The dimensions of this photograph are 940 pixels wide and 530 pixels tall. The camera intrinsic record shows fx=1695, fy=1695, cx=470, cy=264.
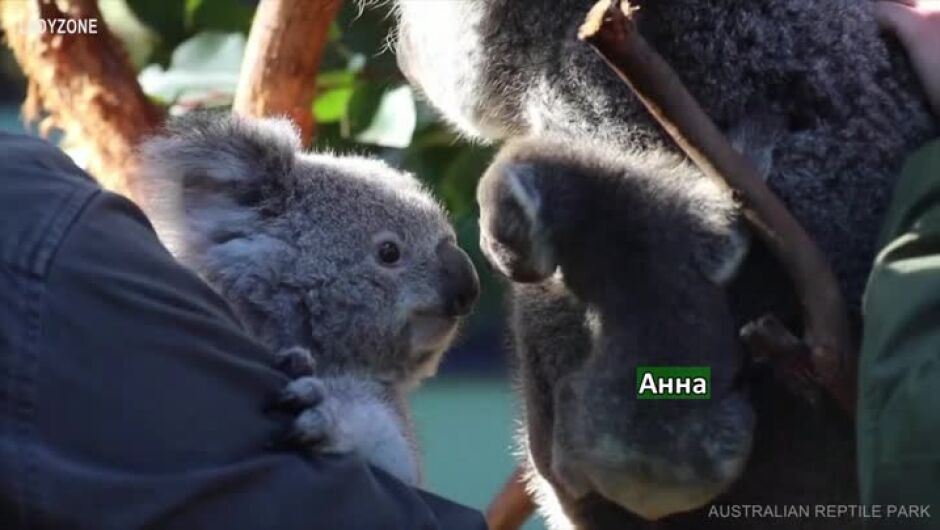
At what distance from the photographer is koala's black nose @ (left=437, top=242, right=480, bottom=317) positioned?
1561 mm

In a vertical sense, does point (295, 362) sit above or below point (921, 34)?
below

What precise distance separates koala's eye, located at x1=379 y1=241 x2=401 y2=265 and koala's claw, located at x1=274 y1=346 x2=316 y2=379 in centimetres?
19

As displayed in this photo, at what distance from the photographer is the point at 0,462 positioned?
42.3 inches

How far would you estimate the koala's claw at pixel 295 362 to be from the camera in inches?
54.3

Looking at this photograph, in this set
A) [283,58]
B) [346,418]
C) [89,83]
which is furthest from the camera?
[89,83]

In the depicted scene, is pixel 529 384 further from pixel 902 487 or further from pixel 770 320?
pixel 902 487

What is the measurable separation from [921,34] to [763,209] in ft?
0.95

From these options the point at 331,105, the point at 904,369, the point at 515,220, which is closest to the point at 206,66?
the point at 331,105

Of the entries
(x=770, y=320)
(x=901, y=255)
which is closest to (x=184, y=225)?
(x=770, y=320)

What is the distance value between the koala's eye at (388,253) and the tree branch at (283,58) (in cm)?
55

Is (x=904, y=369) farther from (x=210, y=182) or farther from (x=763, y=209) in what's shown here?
(x=210, y=182)

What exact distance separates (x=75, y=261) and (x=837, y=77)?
32.2 inches

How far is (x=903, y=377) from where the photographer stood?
1.36m

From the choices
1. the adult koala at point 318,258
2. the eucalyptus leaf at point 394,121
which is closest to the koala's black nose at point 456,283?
the adult koala at point 318,258
